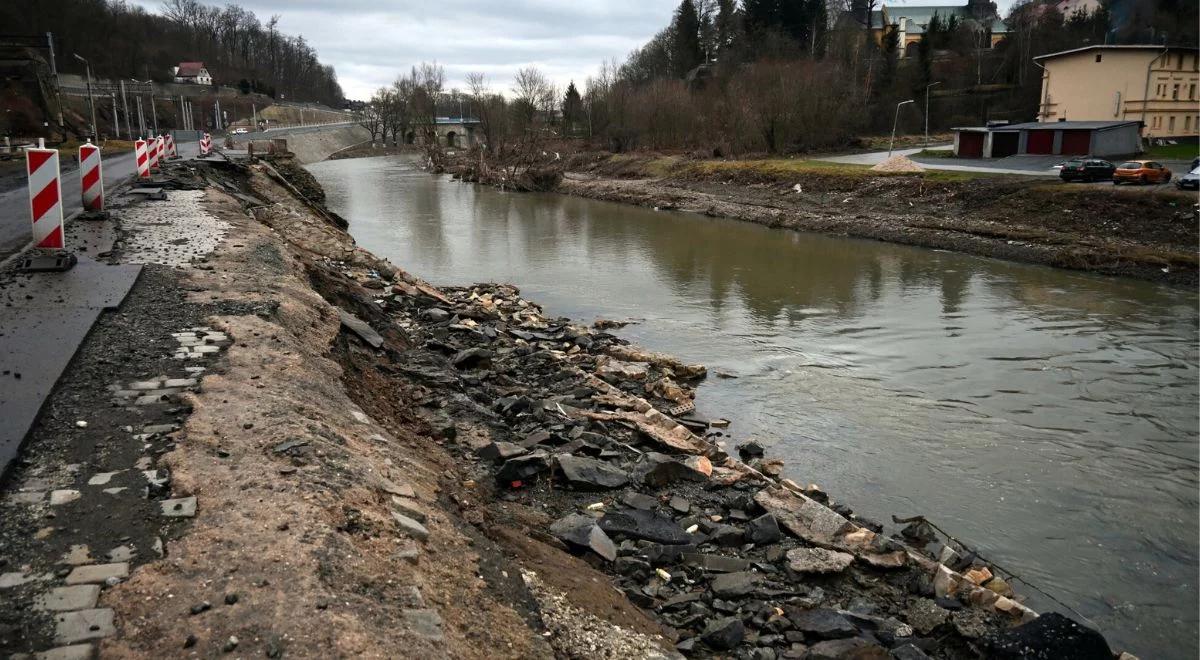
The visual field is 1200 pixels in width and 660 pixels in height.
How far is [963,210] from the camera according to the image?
33.9 m

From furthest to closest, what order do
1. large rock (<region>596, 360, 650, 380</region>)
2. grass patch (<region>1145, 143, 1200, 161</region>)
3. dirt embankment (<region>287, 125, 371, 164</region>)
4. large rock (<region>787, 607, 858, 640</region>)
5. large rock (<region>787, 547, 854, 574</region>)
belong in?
dirt embankment (<region>287, 125, 371, 164</region>), grass patch (<region>1145, 143, 1200, 161</region>), large rock (<region>596, 360, 650, 380</region>), large rock (<region>787, 547, 854, 574</region>), large rock (<region>787, 607, 858, 640</region>)

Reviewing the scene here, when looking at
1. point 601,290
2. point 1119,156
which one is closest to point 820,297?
point 601,290

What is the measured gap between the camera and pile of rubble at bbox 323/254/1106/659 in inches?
232

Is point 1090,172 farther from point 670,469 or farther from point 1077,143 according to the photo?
point 670,469

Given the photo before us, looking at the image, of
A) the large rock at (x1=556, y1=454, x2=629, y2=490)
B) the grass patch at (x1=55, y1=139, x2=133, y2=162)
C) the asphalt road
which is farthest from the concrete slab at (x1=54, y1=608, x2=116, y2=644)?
the grass patch at (x1=55, y1=139, x2=133, y2=162)

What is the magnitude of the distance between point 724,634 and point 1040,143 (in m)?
53.9

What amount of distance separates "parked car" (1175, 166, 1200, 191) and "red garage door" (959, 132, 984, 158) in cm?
2429

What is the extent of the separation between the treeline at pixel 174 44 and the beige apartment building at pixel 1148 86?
71846 millimetres

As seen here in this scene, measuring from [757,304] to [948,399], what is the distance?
8.09 metres

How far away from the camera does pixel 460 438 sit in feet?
28.3

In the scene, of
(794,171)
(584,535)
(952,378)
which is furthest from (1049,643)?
(794,171)

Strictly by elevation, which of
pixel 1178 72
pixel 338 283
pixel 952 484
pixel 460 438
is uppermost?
pixel 1178 72

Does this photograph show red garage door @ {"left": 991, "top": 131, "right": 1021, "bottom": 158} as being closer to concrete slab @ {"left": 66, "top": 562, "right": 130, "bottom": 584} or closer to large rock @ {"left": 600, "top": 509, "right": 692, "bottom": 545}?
large rock @ {"left": 600, "top": 509, "right": 692, "bottom": 545}

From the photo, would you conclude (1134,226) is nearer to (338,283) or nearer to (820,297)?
(820,297)
